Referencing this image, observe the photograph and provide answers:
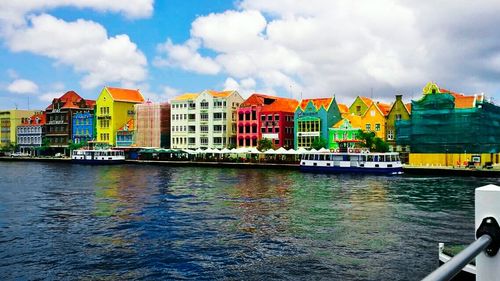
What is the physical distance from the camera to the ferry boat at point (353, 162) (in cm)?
7750

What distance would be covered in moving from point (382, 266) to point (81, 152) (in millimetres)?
111539

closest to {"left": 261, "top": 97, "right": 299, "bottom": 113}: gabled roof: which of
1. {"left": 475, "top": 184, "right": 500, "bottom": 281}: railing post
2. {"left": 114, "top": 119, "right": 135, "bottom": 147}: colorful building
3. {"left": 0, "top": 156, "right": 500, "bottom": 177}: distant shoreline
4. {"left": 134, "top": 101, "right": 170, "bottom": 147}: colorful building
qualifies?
{"left": 0, "top": 156, "right": 500, "bottom": 177}: distant shoreline

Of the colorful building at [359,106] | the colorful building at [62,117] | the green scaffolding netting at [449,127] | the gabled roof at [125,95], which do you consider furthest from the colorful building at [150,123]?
the green scaffolding netting at [449,127]

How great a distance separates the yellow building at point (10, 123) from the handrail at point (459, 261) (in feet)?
588

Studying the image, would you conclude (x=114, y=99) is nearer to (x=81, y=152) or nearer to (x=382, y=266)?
(x=81, y=152)

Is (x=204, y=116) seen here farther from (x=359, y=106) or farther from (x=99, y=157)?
(x=359, y=106)

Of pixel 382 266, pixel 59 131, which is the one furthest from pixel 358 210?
pixel 59 131

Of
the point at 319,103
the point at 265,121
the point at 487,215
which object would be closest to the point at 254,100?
the point at 265,121

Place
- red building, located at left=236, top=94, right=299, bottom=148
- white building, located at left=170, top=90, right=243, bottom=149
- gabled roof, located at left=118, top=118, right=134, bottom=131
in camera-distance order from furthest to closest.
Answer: gabled roof, located at left=118, top=118, right=134, bottom=131 → white building, located at left=170, top=90, right=243, bottom=149 → red building, located at left=236, top=94, right=299, bottom=148

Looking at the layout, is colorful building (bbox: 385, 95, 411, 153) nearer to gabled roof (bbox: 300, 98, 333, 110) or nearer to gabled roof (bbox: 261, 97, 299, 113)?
gabled roof (bbox: 300, 98, 333, 110)

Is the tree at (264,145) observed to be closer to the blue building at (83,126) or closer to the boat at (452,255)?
the blue building at (83,126)

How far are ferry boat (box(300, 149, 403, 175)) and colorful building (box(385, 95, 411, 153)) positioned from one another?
1551 centimetres

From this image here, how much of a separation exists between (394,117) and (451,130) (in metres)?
13.6

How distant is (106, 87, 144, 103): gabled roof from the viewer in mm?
139500
